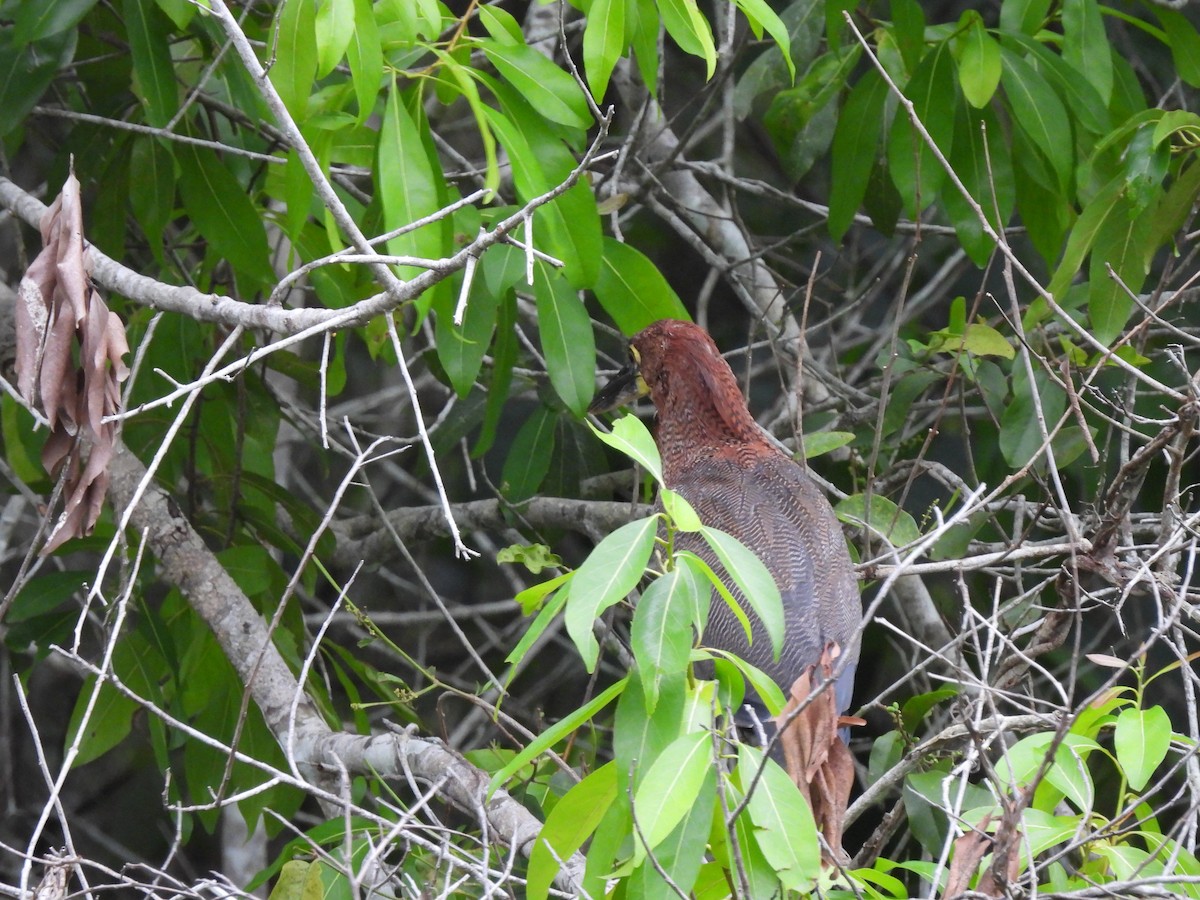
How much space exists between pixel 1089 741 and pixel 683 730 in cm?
65

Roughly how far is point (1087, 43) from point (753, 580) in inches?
89.1

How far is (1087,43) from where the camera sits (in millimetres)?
3152

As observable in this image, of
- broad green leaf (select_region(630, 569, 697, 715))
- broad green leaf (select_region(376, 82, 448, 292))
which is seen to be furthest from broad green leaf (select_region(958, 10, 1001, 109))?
broad green leaf (select_region(630, 569, 697, 715))

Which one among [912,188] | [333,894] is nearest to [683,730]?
[333,894]

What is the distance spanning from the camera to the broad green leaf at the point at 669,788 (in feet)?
4.57

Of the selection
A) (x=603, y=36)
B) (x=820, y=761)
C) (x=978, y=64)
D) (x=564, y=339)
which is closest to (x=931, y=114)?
(x=978, y=64)

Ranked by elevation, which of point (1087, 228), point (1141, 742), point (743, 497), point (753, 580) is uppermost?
point (753, 580)

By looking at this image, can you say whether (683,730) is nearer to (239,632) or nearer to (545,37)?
(239,632)

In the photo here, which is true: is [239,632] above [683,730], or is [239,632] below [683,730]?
below

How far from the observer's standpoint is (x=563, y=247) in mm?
2621

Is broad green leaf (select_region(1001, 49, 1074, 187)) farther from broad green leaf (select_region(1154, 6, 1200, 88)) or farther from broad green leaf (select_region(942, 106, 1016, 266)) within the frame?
broad green leaf (select_region(1154, 6, 1200, 88))

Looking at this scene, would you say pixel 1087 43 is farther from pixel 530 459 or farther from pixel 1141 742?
pixel 1141 742

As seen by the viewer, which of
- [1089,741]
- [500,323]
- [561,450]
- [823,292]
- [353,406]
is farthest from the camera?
[823,292]

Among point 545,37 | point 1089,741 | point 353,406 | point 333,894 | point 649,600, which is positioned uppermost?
point 545,37
